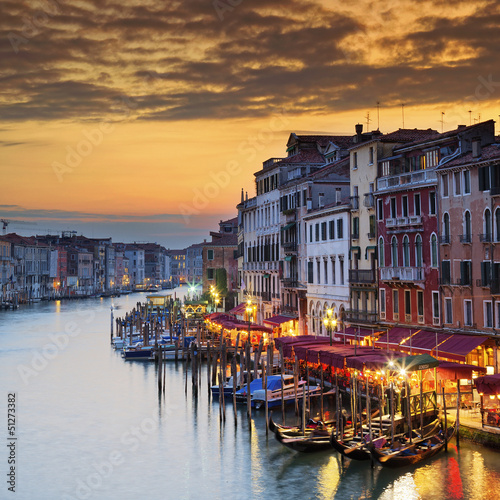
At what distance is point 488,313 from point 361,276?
8.56m

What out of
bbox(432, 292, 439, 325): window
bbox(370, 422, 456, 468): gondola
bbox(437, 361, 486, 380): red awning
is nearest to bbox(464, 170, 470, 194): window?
bbox(432, 292, 439, 325): window

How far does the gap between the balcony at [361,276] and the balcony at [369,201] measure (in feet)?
8.32

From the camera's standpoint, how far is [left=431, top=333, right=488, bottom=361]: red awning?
2594 centimetres

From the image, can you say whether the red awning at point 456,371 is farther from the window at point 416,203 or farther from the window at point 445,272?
the window at point 416,203

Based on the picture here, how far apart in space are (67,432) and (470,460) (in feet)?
42.1

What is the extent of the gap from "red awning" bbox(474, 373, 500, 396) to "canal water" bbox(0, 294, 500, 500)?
1.49 metres

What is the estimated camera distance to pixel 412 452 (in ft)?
70.0

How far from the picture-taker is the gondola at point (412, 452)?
21.0m

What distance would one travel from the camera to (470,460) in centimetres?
2111

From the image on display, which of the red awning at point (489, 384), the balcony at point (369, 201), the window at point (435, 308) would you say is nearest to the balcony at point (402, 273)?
the window at point (435, 308)

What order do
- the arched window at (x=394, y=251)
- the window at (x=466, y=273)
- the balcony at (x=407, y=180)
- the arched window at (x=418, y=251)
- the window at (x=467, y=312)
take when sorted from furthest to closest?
the arched window at (x=394, y=251) → the arched window at (x=418, y=251) → the balcony at (x=407, y=180) → the window at (x=466, y=273) → the window at (x=467, y=312)

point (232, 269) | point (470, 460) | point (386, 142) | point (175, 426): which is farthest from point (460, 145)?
point (232, 269)

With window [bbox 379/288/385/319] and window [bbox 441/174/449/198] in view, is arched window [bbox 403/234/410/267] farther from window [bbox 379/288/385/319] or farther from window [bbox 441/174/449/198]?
window [bbox 441/174/449/198]

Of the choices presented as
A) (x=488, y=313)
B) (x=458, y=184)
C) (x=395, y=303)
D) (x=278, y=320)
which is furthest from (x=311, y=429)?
(x=278, y=320)
